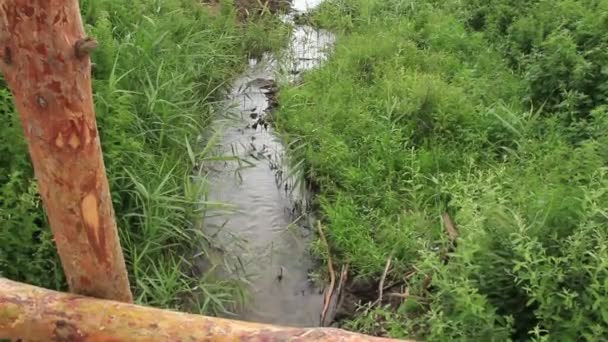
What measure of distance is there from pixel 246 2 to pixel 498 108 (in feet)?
12.8

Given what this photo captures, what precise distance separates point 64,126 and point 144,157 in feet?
5.09

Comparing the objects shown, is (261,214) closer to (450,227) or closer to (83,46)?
(450,227)

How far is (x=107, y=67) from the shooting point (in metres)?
4.25

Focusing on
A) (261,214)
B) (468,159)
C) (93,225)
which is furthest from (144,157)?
(468,159)

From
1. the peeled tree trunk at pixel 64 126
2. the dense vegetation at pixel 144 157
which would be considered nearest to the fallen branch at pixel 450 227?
the dense vegetation at pixel 144 157

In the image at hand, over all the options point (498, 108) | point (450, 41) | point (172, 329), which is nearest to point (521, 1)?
point (450, 41)

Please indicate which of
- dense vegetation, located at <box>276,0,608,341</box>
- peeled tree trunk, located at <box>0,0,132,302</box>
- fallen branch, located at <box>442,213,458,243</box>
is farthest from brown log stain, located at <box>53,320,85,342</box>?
fallen branch, located at <box>442,213,458,243</box>

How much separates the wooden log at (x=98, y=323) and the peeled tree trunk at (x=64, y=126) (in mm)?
208

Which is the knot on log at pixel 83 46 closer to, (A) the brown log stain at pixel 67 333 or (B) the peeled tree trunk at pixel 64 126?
(B) the peeled tree trunk at pixel 64 126

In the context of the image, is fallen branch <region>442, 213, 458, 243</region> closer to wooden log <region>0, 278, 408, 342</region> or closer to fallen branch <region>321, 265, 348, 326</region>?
fallen branch <region>321, 265, 348, 326</region>

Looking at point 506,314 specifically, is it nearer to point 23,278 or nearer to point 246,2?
point 23,278

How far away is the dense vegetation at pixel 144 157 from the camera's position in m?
3.23

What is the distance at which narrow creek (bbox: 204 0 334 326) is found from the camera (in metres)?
3.97

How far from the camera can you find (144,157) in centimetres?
402
